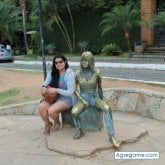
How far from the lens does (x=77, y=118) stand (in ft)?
22.9

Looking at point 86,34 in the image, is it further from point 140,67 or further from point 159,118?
point 159,118

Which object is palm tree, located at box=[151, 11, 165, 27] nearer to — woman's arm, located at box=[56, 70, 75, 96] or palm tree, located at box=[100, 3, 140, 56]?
palm tree, located at box=[100, 3, 140, 56]

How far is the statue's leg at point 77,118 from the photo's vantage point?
22.7ft

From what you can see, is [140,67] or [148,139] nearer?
[148,139]

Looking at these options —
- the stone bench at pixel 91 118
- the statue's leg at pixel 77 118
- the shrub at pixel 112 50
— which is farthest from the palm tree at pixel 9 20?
the statue's leg at pixel 77 118

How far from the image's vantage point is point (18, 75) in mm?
17281

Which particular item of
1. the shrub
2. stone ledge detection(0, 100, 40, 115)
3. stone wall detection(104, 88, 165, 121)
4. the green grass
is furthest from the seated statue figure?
the shrub

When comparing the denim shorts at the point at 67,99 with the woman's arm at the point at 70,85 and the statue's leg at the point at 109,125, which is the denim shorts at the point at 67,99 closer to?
the woman's arm at the point at 70,85

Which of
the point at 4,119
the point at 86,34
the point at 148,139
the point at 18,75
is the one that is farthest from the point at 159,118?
the point at 86,34

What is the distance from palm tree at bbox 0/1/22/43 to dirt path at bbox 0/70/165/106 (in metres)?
15.9

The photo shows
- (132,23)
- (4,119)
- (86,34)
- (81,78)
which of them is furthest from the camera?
(86,34)

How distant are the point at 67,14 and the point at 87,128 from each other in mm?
22755

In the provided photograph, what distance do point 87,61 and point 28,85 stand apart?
A: 7006mm

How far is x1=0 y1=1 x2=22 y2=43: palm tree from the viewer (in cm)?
3303
